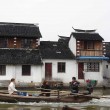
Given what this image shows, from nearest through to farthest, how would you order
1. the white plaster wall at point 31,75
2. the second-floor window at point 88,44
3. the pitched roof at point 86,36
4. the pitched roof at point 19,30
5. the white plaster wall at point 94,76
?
the white plaster wall at point 31,75 → the pitched roof at point 19,30 → the pitched roof at point 86,36 → the white plaster wall at point 94,76 → the second-floor window at point 88,44

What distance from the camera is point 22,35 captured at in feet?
163

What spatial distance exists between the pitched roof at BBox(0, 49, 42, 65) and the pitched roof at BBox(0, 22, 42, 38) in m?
1.92

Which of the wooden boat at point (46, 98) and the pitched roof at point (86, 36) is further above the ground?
the pitched roof at point (86, 36)

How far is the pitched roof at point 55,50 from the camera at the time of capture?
1939 inches

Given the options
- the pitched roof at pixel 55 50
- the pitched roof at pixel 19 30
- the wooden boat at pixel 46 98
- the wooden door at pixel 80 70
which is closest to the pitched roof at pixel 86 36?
the pitched roof at pixel 55 50

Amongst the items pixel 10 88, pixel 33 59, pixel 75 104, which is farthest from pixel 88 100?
pixel 33 59

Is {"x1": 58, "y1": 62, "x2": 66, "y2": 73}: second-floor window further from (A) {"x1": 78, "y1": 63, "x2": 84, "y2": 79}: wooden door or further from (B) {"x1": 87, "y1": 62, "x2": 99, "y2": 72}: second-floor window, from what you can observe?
(B) {"x1": 87, "y1": 62, "x2": 99, "y2": 72}: second-floor window

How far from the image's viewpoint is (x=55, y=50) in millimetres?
50500

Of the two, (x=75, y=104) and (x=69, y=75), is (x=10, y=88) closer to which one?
(x=75, y=104)

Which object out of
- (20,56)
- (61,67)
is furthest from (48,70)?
(20,56)

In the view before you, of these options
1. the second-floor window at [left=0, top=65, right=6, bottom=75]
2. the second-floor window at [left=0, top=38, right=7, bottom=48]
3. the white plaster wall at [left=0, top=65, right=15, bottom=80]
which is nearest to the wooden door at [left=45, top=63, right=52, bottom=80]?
the white plaster wall at [left=0, top=65, right=15, bottom=80]

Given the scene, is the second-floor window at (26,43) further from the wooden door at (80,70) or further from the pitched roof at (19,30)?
the wooden door at (80,70)

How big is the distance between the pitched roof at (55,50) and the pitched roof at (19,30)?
1969mm

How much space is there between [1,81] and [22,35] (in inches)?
244
